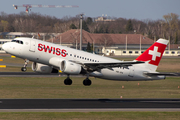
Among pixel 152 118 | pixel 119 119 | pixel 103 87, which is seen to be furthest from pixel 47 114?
pixel 103 87

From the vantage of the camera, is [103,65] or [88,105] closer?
[103,65]

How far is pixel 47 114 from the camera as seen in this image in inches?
1788

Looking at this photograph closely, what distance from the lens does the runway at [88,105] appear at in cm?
4962

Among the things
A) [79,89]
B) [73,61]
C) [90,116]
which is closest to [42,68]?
[73,61]

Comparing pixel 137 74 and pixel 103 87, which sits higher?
pixel 137 74

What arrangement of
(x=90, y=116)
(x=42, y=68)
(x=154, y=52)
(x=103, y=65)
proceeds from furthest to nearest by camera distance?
(x=154, y=52)
(x=42, y=68)
(x=103, y=65)
(x=90, y=116)

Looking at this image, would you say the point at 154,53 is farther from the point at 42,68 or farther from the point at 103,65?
the point at 42,68

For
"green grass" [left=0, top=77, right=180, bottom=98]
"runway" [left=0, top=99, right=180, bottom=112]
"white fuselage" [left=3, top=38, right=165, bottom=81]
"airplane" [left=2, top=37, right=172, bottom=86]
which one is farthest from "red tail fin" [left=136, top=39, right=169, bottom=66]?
"green grass" [left=0, top=77, right=180, bottom=98]

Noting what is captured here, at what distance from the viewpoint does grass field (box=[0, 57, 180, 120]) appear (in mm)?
44719

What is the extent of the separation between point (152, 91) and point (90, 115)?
27.3 metres

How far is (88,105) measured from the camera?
5297 cm

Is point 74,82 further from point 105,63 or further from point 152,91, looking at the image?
point 105,63

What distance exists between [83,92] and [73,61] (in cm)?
1961

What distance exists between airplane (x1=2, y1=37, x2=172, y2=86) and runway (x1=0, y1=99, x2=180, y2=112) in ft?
15.1
